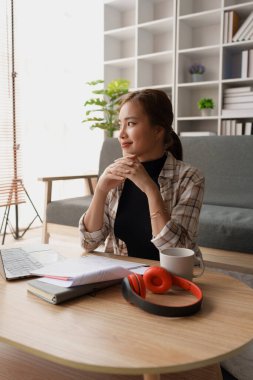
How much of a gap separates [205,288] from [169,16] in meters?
3.80

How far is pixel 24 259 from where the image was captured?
3.58 feet

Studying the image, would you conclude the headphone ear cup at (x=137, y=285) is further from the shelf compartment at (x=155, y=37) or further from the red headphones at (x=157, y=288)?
the shelf compartment at (x=155, y=37)

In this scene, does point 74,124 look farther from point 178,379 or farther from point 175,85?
point 178,379

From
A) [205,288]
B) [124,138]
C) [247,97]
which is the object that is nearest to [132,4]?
[247,97]

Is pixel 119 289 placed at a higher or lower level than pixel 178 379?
higher

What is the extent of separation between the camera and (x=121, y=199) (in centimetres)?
133

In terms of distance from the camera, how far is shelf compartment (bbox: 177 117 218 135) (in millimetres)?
3869

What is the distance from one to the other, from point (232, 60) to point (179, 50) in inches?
20.6

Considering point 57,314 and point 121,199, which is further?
point 121,199

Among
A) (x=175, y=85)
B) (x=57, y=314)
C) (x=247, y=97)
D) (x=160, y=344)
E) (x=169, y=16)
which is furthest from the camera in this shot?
(x=169, y=16)

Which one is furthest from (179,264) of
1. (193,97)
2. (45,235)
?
(193,97)

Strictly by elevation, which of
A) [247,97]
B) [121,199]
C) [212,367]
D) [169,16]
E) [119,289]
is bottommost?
[212,367]

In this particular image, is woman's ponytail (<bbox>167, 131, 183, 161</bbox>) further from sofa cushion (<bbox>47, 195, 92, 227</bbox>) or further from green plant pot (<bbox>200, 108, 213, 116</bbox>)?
green plant pot (<bbox>200, 108, 213, 116</bbox>)

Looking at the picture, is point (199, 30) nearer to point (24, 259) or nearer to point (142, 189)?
point (142, 189)
